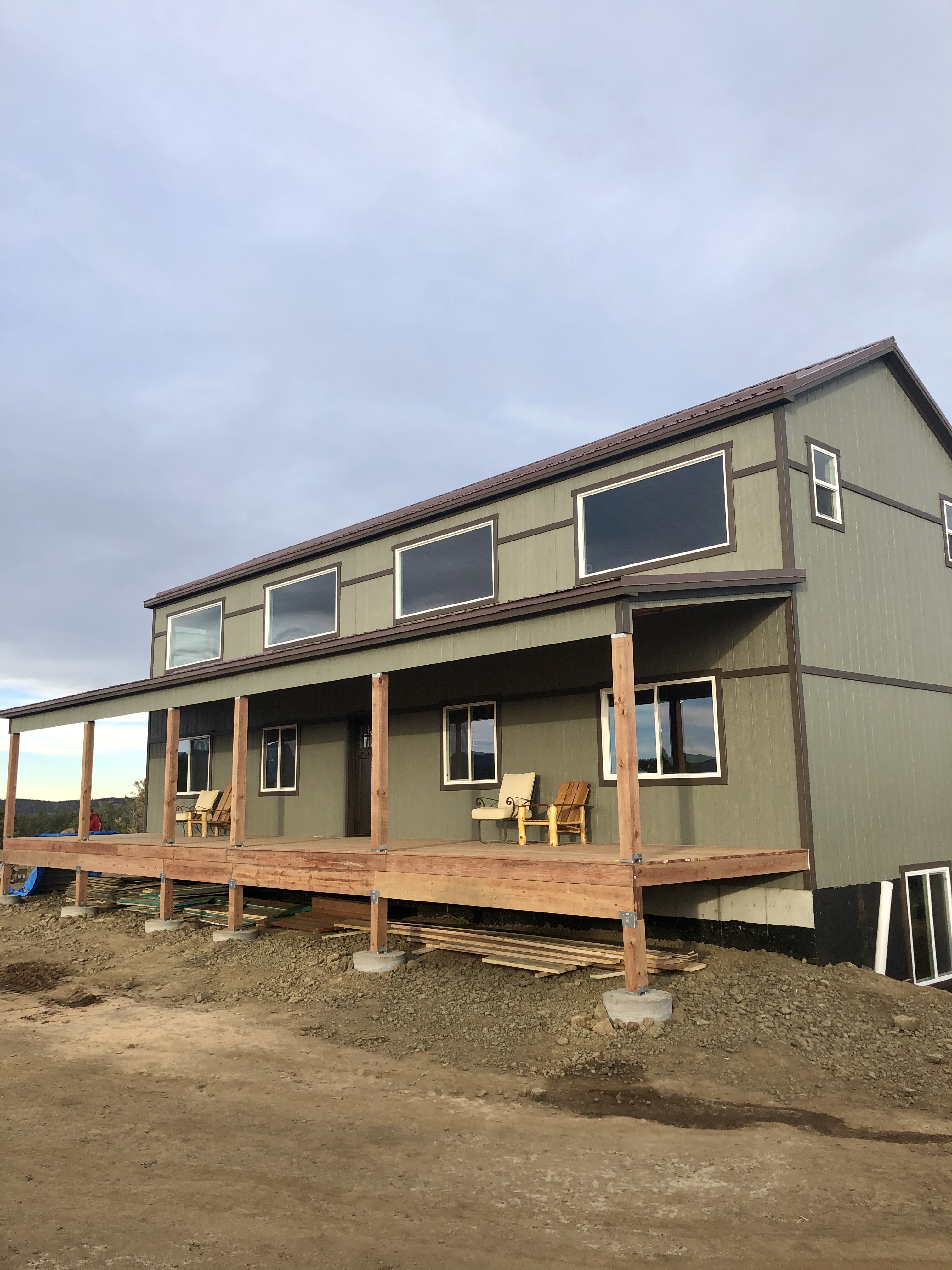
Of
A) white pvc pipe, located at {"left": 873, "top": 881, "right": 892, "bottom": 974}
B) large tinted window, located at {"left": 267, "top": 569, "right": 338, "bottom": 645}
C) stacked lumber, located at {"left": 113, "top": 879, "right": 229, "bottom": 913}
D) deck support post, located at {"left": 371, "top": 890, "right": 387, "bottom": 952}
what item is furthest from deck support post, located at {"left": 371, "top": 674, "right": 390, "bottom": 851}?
white pvc pipe, located at {"left": 873, "top": 881, "right": 892, "bottom": 974}

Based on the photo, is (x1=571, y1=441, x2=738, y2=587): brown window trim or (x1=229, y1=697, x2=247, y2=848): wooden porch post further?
(x1=229, y1=697, x2=247, y2=848): wooden porch post

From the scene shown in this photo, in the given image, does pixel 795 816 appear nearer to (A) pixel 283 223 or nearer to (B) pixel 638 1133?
(B) pixel 638 1133

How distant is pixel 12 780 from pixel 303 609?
637 cm

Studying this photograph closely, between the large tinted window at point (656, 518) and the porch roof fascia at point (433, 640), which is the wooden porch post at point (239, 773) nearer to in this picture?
the porch roof fascia at point (433, 640)

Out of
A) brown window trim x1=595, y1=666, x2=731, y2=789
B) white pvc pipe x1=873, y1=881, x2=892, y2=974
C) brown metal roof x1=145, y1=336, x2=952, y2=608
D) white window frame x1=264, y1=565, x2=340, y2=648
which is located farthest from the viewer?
white window frame x1=264, y1=565, x2=340, y2=648

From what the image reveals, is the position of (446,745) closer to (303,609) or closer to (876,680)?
(303,609)

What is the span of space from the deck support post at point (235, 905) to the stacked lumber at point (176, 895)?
2.34m

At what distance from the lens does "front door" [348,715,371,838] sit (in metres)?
14.4

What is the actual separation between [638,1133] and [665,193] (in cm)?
2298

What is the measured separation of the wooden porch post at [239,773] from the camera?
39.2 feet

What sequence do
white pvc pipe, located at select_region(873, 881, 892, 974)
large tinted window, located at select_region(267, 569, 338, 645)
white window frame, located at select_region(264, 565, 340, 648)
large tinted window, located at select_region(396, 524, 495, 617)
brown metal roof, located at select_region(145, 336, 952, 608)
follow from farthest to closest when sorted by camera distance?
1. large tinted window, located at select_region(267, 569, 338, 645)
2. white window frame, located at select_region(264, 565, 340, 648)
3. large tinted window, located at select_region(396, 524, 495, 617)
4. brown metal roof, located at select_region(145, 336, 952, 608)
5. white pvc pipe, located at select_region(873, 881, 892, 974)

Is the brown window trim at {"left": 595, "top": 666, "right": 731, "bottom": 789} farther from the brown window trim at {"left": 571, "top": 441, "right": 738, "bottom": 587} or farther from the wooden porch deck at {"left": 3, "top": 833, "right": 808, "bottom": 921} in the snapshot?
the brown window trim at {"left": 571, "top": 441, "right": 738, "bottom": 587}

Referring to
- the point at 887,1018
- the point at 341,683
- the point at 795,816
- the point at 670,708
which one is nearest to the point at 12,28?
the point at 341,683

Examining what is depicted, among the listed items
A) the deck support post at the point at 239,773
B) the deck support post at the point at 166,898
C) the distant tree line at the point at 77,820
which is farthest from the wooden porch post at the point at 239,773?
the distant tree line at the point at 77,820
